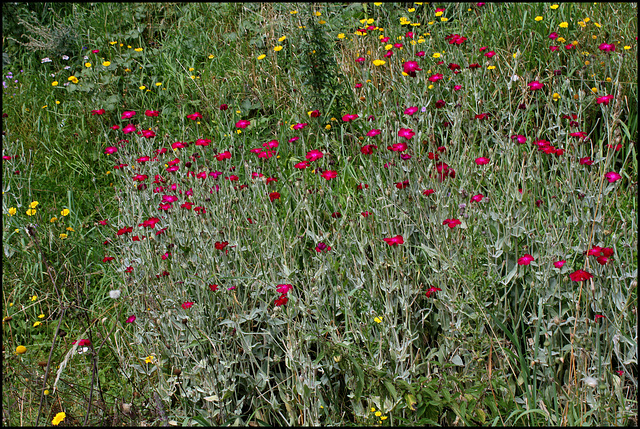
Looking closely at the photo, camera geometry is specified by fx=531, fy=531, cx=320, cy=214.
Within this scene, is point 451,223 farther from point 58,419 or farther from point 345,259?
point 58,419

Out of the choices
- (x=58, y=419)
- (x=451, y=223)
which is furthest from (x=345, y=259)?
(x=58, y=419)

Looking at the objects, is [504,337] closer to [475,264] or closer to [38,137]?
[475,264]

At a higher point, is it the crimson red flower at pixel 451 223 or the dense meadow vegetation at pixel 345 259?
the crimson red flower at pixel 451 223

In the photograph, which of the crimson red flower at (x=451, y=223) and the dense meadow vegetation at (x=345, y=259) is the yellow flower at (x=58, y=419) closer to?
the dense meadow vegetation at (x=345, y=259)

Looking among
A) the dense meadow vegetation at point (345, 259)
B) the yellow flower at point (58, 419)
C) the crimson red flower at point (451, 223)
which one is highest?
the crimson red flower at point (451, 223)

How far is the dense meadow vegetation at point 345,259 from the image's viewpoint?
6.75 feet

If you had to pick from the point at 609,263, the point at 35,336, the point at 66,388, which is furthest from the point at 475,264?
the point at 35,336

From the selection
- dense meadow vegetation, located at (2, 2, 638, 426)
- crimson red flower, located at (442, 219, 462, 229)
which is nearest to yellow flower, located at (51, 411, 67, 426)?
dense meadow vegetation, located at (2, 2, 638, 426)

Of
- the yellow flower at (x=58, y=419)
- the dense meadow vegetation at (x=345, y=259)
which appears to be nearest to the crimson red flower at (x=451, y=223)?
the dense meadow vegetation at (x=345, y=259)

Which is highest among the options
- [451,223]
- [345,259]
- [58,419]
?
[451,223]

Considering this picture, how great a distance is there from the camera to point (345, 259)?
93.4 inches

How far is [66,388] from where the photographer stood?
95.9 inches

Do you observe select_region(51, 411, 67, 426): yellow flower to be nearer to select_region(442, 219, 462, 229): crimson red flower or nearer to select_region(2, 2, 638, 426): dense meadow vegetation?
select_region(2, 2, 638, 426): dense meadow vegetation

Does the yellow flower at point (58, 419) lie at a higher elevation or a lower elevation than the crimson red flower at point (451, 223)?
lower
